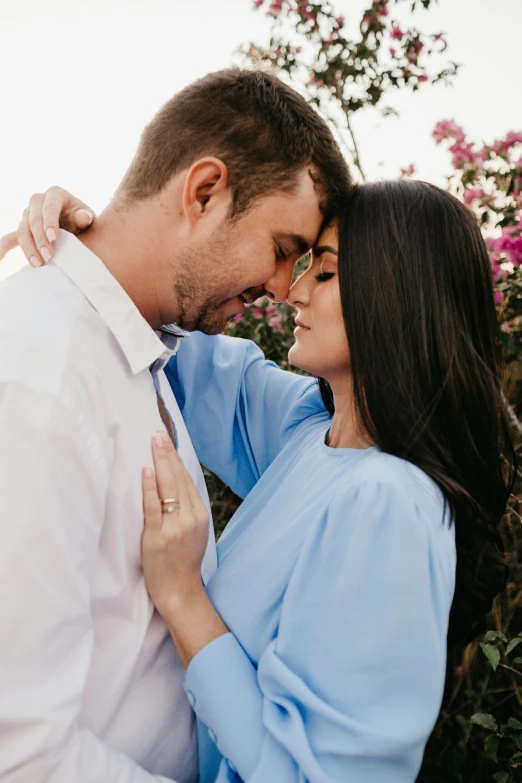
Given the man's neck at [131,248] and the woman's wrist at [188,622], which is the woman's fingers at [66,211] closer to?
the man's neck at [131,248]

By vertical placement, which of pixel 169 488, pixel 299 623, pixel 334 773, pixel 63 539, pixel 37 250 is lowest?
pixel 334 773

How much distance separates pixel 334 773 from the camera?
125cm

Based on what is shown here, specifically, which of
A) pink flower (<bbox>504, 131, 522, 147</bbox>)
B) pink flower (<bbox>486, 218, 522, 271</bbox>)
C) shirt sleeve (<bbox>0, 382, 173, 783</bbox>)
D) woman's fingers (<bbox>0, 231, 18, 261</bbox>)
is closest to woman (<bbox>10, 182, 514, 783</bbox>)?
shirt sleeve (<bbox>0, 382, 173, 783</bbox>)

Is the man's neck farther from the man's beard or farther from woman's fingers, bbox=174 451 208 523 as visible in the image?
woman's fingers, bbox=174 451 208 523

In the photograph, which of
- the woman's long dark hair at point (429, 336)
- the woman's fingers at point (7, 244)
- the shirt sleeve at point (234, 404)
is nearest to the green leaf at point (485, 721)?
the woman's long dark hair at point (429, 336)

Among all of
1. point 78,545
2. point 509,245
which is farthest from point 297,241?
point 509,245

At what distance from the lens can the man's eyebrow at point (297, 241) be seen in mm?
1748

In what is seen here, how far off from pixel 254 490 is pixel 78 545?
0.80 meters

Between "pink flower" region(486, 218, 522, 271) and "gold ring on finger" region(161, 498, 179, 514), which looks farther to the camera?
"pink flower" region(486, 218, 522, 271)

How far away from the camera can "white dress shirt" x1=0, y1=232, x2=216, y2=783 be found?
112 cm

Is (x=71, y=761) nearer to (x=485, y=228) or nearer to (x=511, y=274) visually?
(x=511, y=274)

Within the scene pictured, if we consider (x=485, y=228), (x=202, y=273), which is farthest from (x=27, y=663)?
(x=485, y=228)

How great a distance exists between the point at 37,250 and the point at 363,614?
1.11 m

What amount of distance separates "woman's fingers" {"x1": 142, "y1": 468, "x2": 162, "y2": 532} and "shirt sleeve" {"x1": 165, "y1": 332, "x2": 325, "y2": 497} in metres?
0.72
